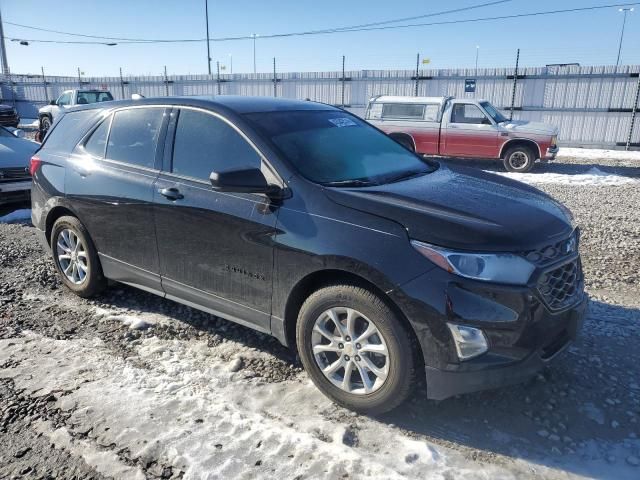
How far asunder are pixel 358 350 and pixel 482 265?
2.76 feet

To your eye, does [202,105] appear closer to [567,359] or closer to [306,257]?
[306,257]

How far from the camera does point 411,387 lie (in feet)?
9.16

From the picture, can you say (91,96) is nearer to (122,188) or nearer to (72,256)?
(72,256)

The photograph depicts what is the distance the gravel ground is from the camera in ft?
8.51

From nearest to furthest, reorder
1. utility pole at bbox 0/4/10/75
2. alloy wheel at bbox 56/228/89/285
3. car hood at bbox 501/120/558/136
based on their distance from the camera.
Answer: alloy wheel at bbox 56/228/89/285
car hood at bbox 501/120/558/136
utility pole at bbox 0/4/10/75

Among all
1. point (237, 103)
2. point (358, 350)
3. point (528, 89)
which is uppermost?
point (528, 89)

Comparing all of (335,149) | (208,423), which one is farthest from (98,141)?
(208,423)

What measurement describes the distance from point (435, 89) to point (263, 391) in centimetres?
1781

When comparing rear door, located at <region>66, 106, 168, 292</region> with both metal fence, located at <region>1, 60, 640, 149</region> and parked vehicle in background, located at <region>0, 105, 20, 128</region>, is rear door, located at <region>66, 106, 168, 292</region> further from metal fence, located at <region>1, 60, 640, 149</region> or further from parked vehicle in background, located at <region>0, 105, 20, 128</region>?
parked vehicle in background, located at <region>0, 105, 20, 128</region>

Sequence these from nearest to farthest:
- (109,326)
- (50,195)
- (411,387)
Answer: (411,387)
(109,326)
(50,195)

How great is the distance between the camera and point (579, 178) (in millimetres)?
11750

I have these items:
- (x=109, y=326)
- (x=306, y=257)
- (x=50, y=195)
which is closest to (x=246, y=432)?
(x=306, y=257)

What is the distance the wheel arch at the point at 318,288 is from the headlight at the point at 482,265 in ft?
1.13

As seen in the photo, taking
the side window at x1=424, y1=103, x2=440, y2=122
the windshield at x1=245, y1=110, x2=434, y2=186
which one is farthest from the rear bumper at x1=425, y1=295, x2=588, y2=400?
the side window at x1=424, y1=103, x2=440, y2=122
